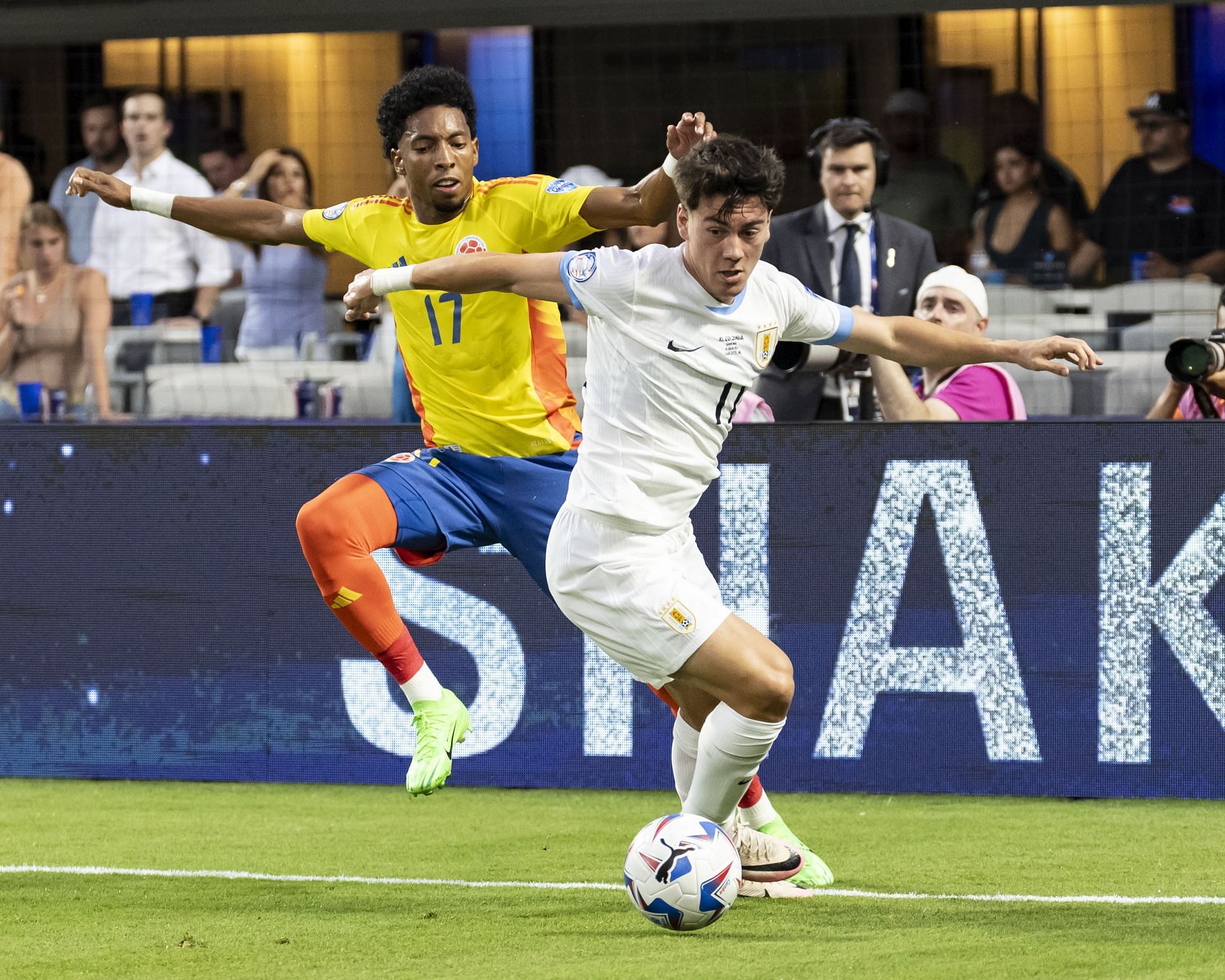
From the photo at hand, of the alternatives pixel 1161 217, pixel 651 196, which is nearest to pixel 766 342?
pixel 651 196

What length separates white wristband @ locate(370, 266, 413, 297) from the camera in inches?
193

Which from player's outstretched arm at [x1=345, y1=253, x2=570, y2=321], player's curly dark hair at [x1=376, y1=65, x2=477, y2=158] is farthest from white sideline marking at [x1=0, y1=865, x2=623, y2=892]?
player's curly dark hair at [x1=376, y1=65, x2=477, y2=158]

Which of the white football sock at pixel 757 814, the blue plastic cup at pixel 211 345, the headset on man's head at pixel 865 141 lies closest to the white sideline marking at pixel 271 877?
the white football sock at pixel 757 814

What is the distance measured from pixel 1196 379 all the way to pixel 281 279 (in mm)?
4785

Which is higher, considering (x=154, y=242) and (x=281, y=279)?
(x=154, y=242)

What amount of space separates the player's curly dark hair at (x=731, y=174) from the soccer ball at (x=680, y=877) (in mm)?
1632

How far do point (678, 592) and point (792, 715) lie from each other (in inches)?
97.9

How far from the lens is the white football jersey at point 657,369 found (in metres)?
4.75

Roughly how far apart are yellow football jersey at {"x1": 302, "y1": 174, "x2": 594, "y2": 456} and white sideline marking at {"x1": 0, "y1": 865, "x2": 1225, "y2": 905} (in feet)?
4.56

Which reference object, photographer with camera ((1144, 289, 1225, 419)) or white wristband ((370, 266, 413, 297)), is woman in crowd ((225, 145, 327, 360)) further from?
photographer with camera ((1144, 289, 1225, 419))

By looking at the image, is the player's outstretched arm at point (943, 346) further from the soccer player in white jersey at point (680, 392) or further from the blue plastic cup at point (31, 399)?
the blue plastic cup at point (31, 399)

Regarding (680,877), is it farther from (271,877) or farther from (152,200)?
(152,200)

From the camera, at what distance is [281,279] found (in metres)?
9.17

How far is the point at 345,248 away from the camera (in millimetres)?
5949
